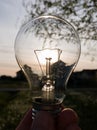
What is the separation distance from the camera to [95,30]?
32.9ft

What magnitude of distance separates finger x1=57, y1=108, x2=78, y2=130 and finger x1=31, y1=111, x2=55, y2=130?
2cm

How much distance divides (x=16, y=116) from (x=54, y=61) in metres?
6.67

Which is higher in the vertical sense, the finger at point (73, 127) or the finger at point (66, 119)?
the finger at point (66, 119)

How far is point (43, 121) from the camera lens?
41.6 inches

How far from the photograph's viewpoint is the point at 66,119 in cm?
108

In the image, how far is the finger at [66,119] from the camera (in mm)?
1071

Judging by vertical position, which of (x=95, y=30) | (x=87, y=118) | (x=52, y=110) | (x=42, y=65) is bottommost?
(x=87, y=118)

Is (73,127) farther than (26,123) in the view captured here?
No

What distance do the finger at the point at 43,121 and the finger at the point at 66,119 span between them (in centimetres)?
2

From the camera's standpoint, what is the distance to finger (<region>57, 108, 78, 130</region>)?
3.51 feet

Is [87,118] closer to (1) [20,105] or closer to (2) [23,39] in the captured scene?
(1) [20,105]

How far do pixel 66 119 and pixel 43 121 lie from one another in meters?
0.06

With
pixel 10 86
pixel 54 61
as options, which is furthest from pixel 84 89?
pixel 54 61

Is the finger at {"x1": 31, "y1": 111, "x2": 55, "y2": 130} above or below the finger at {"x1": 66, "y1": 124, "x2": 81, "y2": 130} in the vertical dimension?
above
